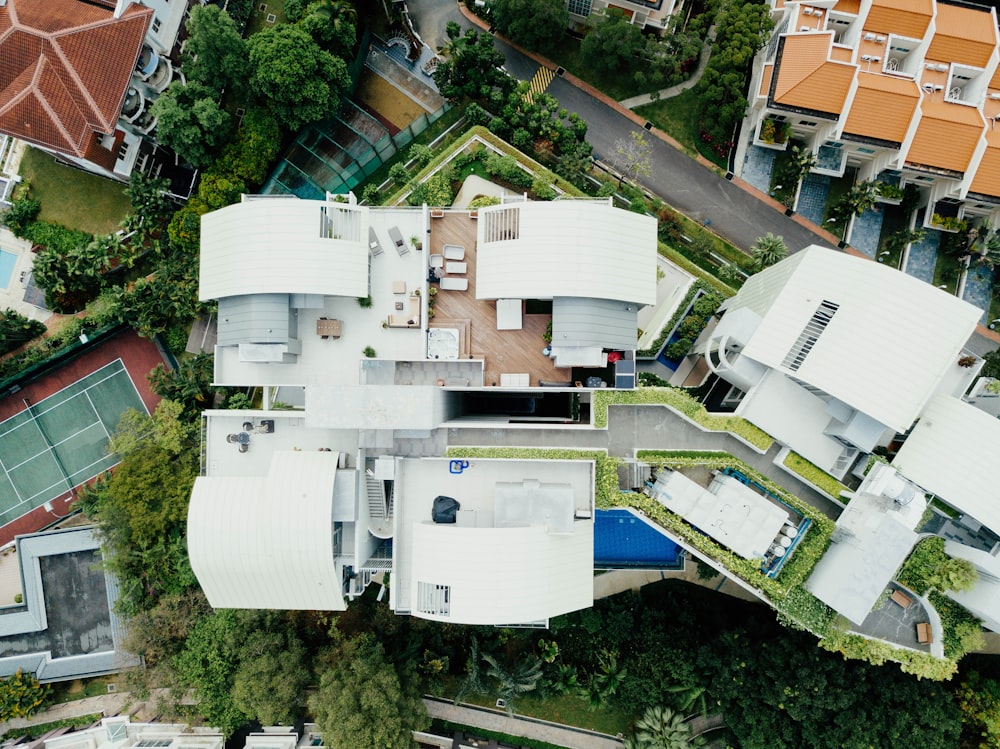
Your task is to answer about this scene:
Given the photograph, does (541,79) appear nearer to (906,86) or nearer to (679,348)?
(679,348)

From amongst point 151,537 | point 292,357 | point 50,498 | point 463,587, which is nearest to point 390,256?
point 292,357

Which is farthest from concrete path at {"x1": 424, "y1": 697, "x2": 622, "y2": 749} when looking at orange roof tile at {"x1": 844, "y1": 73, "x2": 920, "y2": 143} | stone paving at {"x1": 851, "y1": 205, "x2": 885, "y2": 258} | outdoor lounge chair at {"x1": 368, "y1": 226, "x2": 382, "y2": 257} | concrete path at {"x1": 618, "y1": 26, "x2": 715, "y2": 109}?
concrete path at {"x1": 618, "y1": 26, "x2": 715, "y2": 109}

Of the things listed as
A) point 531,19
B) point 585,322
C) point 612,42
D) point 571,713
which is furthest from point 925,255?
point 571,713

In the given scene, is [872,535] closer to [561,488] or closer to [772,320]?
[772,320]

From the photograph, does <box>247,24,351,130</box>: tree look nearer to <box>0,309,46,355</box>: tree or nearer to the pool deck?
the pool deck

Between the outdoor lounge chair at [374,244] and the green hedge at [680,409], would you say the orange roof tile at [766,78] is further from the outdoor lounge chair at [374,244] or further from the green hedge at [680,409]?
the outdoor lounge chair at [374,244]
